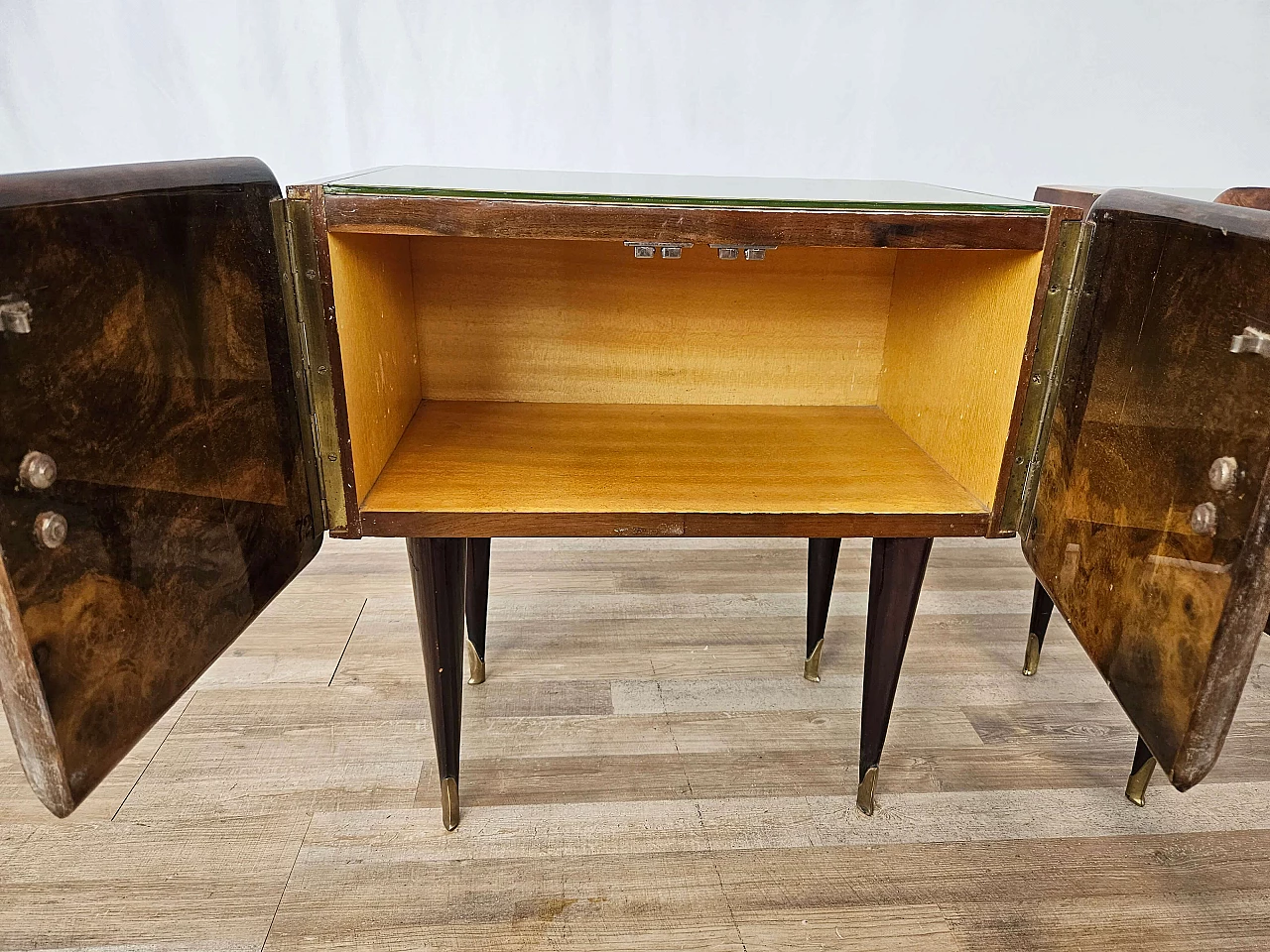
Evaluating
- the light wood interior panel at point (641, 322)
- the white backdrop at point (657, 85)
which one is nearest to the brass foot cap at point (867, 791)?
the light wood interior panel at point (641, 322)

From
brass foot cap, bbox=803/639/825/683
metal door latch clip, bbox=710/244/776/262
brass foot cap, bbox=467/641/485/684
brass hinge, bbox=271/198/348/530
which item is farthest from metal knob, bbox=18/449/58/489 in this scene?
brass foot cap, bbox=803/639/825/683

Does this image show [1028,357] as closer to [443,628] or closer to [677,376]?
[677,376]

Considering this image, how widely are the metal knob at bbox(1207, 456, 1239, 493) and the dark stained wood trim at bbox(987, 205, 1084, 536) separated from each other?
0.68ft

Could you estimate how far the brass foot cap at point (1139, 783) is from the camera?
105 centimetres

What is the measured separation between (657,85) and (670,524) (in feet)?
4.56

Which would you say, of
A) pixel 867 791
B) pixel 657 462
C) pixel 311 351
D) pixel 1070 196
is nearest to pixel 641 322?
pixel 657 462

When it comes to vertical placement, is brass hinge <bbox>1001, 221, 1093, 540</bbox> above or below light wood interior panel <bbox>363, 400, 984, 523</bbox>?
above

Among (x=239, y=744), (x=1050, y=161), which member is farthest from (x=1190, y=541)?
(x=1050, y=161)

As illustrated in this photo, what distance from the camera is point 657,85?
1.80m

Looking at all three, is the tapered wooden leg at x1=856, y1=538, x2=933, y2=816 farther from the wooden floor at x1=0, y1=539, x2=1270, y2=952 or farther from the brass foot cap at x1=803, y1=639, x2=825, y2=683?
the brass foot cap at x1=803, y1=639, x2=825, y2=683

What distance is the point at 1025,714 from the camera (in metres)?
1.25

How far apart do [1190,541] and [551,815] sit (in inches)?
31.0

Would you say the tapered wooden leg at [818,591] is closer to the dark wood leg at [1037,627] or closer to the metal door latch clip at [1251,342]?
the dark wood leg at [1037,627]

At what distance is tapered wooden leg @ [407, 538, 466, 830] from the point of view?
32.8 inches
